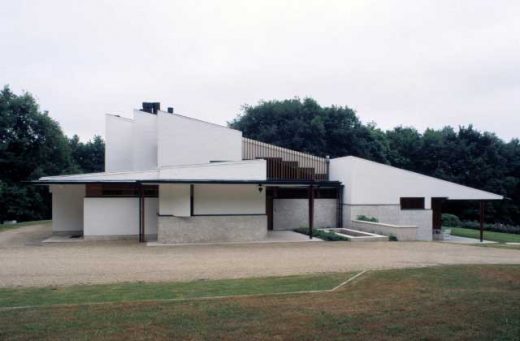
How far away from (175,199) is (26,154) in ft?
82.0

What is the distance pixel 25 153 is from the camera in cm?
3706

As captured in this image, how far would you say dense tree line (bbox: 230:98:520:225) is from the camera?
134 ft

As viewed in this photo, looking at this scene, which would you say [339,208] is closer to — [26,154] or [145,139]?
[145,139]

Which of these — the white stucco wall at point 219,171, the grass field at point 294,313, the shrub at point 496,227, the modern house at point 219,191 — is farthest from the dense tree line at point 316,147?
the grass field at point 294,313

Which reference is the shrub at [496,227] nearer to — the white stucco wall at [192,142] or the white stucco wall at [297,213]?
the white stucco wall at [297,213]

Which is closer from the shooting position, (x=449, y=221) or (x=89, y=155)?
(x=449, y=221)

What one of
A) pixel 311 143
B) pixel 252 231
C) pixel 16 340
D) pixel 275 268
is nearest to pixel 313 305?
pixel 16 340

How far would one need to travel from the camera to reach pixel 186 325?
5.74 metres

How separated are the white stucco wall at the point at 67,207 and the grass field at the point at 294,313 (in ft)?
41.3

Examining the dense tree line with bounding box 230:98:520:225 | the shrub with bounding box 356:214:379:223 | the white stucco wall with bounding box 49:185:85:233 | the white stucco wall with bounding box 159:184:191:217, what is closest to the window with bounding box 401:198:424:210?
the shrub with bounding box 356:214:379:223

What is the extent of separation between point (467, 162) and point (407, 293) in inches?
1484

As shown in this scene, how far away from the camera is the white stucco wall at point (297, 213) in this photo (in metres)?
23.2

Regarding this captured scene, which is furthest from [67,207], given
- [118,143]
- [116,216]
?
[118,143]

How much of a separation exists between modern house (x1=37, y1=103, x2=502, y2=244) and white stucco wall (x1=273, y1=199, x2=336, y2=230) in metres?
0.05
